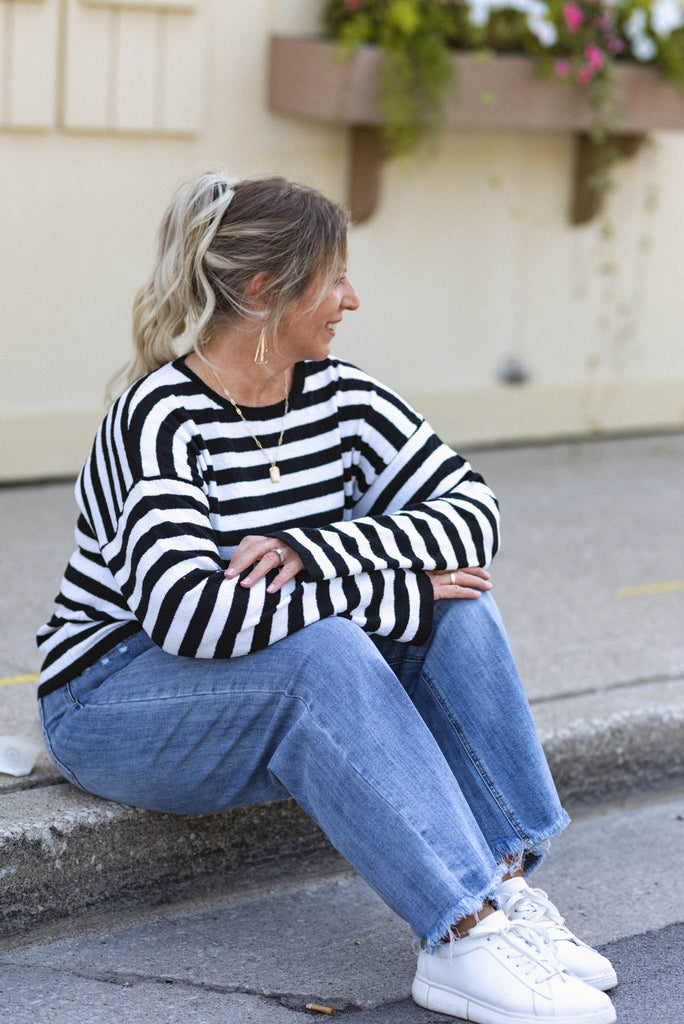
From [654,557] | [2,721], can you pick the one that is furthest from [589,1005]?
[654,557]

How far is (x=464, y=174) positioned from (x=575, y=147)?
53 centimetres

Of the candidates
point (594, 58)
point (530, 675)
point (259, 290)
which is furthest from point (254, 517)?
point (594, 58)

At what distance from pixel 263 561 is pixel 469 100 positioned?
3160 mm

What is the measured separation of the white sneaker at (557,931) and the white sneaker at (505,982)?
0.05 metres

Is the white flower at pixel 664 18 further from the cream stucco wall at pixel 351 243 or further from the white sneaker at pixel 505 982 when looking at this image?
the white sneaker at pixel 505 982

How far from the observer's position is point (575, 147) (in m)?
5.63

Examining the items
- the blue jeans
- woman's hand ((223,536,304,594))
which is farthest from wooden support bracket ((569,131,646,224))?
woman's hand ((223,536,304,594))

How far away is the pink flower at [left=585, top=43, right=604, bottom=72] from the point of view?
16.8 ft

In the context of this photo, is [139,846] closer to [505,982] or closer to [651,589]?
[505,982]

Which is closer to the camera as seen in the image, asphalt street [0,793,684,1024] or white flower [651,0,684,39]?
asphalt street [0,793,684,1024]

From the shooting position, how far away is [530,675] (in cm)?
324

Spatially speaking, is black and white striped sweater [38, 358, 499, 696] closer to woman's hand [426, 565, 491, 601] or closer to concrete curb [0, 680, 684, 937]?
woman's hand [426, 565, 491, 601]

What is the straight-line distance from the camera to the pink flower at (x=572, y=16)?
5.09 m

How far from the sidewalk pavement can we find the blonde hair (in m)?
0.82
